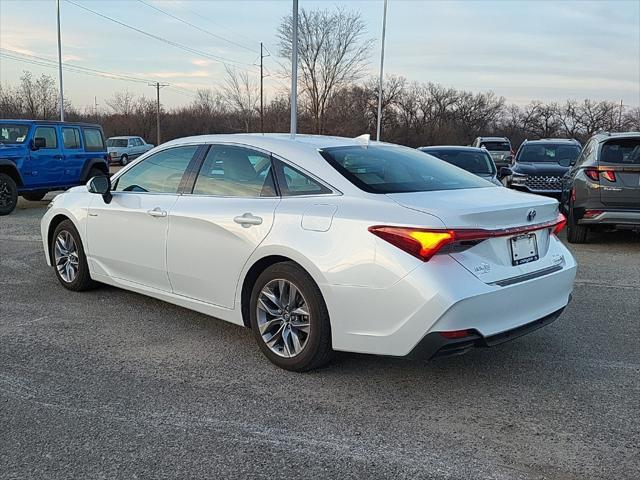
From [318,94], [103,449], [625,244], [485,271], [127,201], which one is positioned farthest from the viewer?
[318,94]

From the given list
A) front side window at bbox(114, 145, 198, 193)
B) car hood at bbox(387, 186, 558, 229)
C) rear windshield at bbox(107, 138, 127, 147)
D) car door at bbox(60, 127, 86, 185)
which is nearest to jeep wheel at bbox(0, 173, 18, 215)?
car door at bbox(60, 127, 86, 185)

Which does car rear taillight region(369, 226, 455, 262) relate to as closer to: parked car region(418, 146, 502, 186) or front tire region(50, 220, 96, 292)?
front tire region(50, 220, 96, 292)

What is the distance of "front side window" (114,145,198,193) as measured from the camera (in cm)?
484

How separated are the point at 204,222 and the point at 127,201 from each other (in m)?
1.11

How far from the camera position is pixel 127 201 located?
202 inches

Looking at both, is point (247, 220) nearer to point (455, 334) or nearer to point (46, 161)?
point (455, 334)

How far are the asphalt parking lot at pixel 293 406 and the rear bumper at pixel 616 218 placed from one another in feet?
11.6

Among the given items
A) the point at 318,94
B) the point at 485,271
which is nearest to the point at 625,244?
the point at 485,271

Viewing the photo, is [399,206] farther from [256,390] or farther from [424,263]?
[256,390]

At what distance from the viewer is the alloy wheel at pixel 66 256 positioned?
584cm

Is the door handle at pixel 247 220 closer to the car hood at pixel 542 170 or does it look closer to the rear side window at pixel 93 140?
the car hood at pixel 542 170

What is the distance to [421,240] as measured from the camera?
3.32 meters

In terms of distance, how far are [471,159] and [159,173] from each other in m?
7.30

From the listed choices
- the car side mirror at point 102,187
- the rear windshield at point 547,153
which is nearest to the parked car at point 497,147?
the rear windshield at point 547,153
